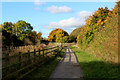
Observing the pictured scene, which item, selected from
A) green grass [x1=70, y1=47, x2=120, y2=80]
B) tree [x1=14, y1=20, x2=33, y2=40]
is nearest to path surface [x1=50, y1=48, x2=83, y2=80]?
green grass [x1=70, y1=47, x2=120, y2=80]

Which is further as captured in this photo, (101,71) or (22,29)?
(22,29)

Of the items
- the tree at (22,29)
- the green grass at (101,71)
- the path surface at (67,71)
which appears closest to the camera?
the green grass at (101,71)

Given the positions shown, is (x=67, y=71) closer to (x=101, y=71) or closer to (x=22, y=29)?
(x=101, y=71)

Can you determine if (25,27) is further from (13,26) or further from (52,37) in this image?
(52,37)

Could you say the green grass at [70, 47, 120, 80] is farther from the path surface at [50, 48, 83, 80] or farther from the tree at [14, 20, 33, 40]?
the tree at [14, 20, 33, 40]

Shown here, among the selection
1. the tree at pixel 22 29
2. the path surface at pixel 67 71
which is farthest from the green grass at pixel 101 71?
the tree at pixel 22 29

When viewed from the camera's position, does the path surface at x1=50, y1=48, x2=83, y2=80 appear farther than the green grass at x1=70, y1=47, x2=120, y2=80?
Yes

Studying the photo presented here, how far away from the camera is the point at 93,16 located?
1956cm

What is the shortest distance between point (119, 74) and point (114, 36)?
350 cm

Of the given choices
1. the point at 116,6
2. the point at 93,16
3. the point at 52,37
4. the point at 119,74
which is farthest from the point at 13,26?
the point at 119,74

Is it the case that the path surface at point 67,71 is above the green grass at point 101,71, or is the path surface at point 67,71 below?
below

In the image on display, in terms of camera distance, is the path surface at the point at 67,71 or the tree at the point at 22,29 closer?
the path surface at the point at 67,71

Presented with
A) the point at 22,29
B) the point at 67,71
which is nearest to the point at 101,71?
the point at 67,71

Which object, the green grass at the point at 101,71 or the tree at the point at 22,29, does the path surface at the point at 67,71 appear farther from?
the tree at the point at 22,29
